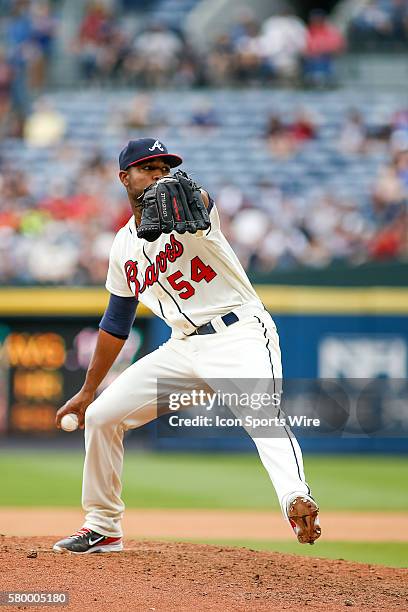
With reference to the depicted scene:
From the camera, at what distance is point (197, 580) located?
432cm

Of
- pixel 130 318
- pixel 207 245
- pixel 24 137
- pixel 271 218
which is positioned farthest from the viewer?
pixel 24 137

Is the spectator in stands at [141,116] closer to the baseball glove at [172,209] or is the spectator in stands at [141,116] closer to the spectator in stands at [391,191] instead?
the spectator in stands at [391,191]

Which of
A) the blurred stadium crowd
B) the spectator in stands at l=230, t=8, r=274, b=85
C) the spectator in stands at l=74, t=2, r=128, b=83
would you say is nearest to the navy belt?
the blurred stadium crowd

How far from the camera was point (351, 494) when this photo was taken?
8.61 m

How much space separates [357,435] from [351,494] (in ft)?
8.37

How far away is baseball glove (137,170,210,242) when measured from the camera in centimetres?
409

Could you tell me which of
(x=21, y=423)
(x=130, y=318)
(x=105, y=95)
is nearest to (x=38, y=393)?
(x=21, y=423)

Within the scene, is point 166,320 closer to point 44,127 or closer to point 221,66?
point 44,127

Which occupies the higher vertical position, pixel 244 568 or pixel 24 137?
pixel 24 137

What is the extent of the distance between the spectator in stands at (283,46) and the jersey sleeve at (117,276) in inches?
427

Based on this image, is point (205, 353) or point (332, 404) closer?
point (205, 353)

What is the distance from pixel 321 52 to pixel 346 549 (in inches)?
421

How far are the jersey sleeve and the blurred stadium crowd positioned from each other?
6.46m

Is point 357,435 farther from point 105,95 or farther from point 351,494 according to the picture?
point 105,95
